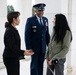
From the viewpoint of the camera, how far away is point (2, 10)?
7227 mm

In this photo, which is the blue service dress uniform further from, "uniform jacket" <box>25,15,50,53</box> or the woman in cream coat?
the woman in cream coat

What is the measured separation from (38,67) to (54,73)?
714 millimetres

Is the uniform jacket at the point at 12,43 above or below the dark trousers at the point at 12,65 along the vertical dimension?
above

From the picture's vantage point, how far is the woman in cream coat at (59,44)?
3.70 meters

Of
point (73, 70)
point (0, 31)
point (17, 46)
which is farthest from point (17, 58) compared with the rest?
point (0, 31)

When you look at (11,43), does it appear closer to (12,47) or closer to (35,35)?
(12,47)

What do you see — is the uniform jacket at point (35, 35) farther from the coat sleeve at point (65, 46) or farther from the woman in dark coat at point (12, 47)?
the coat sleeve at point (65, 46)

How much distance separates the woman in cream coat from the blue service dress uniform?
529mm

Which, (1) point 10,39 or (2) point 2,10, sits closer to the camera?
(1) point 10,39

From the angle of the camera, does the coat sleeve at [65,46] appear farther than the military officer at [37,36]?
No

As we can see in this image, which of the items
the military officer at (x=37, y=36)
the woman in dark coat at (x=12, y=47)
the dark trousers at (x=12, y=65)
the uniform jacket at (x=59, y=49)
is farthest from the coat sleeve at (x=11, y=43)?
the military officer at (x=37, y=36)

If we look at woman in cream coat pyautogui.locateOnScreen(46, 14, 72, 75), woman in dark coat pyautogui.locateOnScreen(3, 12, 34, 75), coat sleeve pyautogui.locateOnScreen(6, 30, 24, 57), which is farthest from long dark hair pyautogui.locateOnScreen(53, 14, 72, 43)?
coat sleeve pyautogui.locateOnScreen(6, 30, 24, 57)

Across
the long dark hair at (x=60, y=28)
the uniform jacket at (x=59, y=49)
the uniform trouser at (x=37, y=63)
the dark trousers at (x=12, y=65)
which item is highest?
the long dark hair at (x=60, y=28)

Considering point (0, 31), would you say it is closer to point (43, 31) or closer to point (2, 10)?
point (2, 10)
